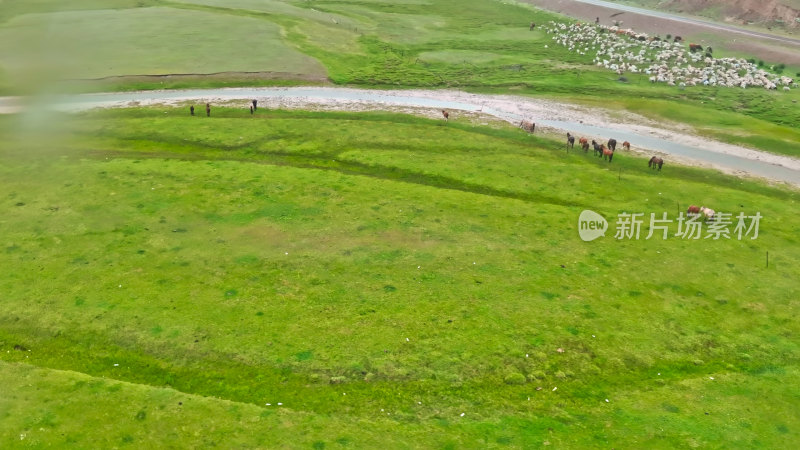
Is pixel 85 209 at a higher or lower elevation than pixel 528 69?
lower

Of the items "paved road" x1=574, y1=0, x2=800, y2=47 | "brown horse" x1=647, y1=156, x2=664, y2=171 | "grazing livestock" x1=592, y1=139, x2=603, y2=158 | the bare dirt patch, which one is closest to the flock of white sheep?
the bare dirt patch

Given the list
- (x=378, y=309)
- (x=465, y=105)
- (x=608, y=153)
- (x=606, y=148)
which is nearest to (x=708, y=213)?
(x=608, y=153)

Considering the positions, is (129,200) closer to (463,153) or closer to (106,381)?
(106,381)

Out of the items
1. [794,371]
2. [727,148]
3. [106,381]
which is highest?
[727,148]

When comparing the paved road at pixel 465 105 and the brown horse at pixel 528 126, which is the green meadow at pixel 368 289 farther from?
the paved road at pixel 465 105

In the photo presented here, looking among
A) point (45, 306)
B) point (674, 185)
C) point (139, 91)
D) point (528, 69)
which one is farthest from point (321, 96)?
point (45, 306)

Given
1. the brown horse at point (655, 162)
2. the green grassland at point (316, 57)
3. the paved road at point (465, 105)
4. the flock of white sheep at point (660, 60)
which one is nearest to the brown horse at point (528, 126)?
the paved road at point (465, 105)

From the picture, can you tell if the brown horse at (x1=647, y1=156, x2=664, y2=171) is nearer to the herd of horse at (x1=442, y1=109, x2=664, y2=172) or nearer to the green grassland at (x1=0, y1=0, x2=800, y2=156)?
the herd of horse at (x1=442, y1=109, x2=664, y2=172)
